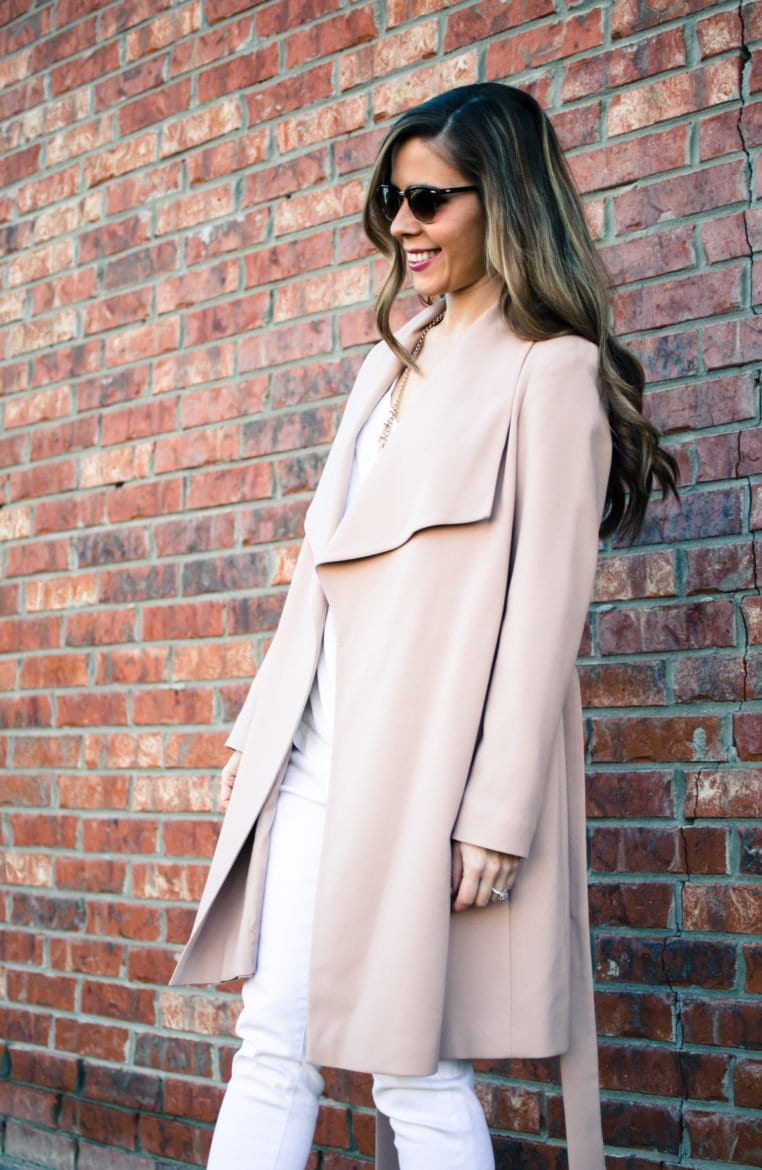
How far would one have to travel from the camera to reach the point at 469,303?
7.80 feet

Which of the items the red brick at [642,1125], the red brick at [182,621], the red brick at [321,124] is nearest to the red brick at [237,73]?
the red brick at [321,124]

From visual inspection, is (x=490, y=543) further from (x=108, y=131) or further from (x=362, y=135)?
(x=108, y=131)

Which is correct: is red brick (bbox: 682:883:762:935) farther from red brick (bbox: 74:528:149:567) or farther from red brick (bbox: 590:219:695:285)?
red brick (bbox: 74:528:149:567)

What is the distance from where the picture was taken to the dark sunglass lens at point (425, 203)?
225cm

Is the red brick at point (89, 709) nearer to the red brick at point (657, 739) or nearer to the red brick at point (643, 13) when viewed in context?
the red brick at point (657, 739)

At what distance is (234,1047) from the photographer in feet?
10.7

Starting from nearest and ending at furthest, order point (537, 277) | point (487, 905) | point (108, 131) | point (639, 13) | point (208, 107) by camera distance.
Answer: point (487, 905), point (537, 277), point (639, 13), point (208, 107), point (108, 131)

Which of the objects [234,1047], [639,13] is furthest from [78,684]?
[639,13]

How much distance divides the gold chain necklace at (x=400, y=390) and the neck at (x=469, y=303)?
0.10 m

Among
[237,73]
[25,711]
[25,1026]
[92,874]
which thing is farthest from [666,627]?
[25,1026]

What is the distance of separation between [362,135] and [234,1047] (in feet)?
7.16

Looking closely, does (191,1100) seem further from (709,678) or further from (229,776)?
(709,678)

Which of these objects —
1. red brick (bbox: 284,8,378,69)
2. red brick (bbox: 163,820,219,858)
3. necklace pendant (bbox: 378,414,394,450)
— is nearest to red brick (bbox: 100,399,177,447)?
red brick (bbox: 284,8,378,69)

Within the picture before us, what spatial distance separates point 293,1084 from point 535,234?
4.50ft
